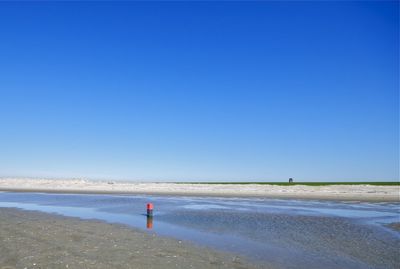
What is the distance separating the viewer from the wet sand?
1166 cm

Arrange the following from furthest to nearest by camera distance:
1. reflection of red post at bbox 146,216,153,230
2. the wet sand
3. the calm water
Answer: reflection of red post at bbox 146,216,153,230 < the calm water < the wet sand

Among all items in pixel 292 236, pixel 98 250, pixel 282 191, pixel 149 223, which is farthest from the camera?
pixel 282 191

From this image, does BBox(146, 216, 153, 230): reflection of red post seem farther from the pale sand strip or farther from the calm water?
the pale sand strip

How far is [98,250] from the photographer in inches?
535

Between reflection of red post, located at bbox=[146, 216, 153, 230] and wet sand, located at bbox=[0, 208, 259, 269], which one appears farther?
reflection of red post, located at bbox=[146, 216, 153, 230]

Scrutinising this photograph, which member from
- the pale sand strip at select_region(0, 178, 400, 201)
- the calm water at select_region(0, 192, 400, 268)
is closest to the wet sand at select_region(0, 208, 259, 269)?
the calm water at select_region(0, 192, 400, 268)

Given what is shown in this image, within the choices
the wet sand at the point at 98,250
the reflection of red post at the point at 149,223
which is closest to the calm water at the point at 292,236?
the reflection of red post at the point at 149,223

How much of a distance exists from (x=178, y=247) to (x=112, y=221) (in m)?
9.46

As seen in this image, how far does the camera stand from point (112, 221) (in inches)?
905

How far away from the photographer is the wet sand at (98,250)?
11659 millimetres

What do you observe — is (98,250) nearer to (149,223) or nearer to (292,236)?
(149,223)

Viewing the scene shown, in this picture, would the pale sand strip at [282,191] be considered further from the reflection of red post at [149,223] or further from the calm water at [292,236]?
the reflection of red post at [149,223]

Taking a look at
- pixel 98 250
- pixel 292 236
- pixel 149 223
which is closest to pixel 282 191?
pixel 149 223

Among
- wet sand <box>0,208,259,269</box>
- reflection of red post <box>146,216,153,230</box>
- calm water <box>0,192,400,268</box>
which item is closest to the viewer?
wet sand <box>0,208,259,269</box>
